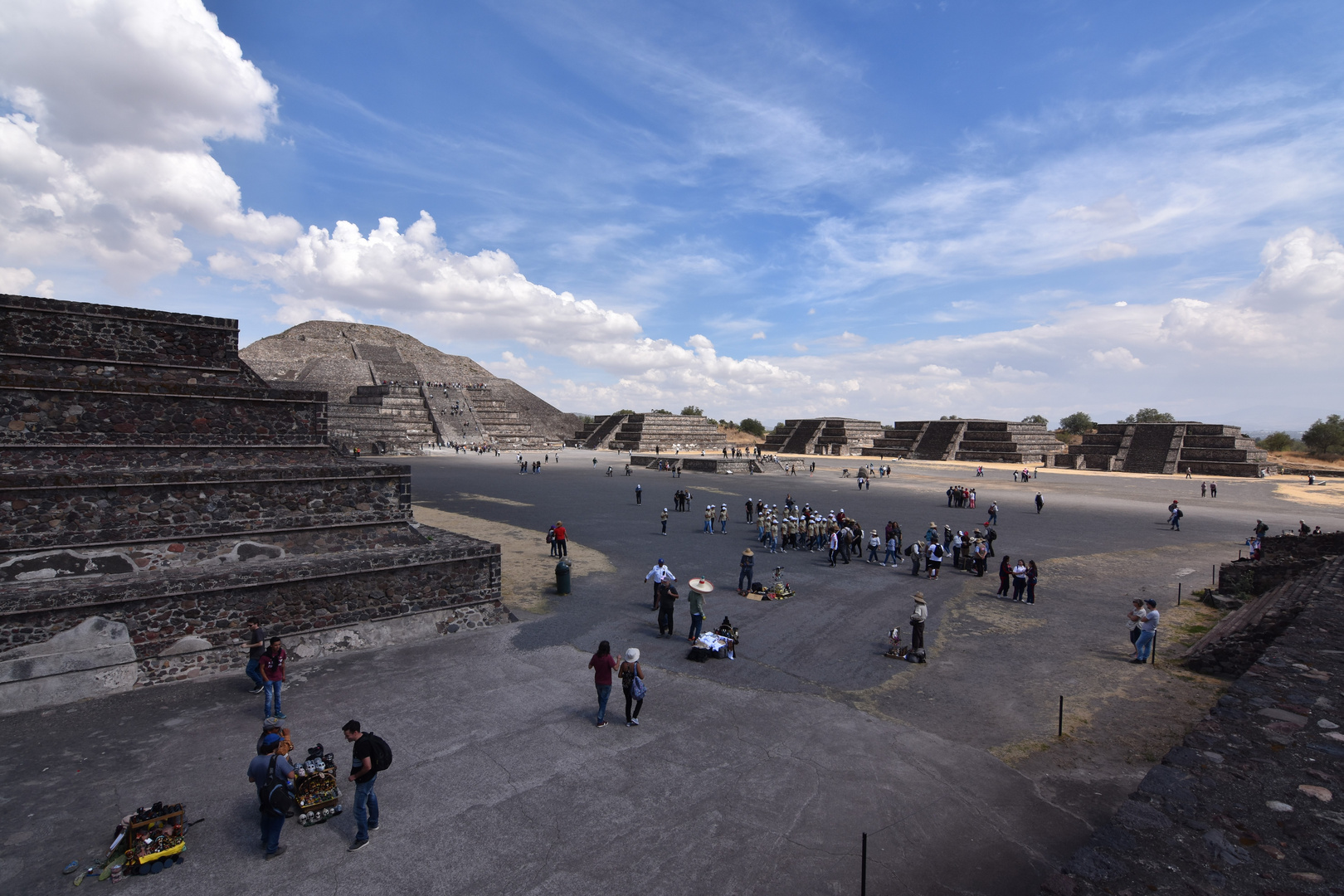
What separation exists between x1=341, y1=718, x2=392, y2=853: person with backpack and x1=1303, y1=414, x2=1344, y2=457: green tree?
100 metres

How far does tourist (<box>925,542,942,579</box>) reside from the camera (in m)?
17.2

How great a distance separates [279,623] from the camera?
9961 mm

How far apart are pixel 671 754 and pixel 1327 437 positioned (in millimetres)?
100207

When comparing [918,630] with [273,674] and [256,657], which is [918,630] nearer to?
[273,674]

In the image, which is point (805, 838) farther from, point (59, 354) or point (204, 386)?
point (59, 354)

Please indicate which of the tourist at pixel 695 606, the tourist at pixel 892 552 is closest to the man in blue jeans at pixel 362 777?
the tourist at pixel 695 606

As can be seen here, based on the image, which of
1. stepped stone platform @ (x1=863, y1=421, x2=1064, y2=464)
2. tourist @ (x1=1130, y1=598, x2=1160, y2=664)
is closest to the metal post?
tourist @ (x1=1130, y1=598, x2=1160, y2=664)

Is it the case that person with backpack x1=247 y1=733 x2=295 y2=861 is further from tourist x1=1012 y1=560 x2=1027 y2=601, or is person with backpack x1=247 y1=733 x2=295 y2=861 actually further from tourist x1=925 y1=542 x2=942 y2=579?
tourist x1=925 y1=542 x2=942 y2=579

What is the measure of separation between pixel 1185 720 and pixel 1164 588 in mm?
9751

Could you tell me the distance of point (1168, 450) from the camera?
58.5 meters

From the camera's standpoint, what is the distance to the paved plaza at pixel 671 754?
18.1 feet

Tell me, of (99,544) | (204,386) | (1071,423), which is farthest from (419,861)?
(1071,423)

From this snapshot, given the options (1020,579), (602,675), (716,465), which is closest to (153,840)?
(602,675)

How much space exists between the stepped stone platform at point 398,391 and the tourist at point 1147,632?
54831 millimetres
